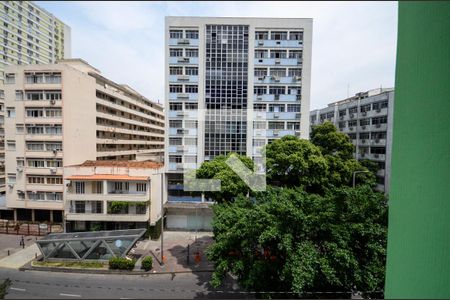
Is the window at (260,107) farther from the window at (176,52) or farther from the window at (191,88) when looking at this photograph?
the window at (176,52)

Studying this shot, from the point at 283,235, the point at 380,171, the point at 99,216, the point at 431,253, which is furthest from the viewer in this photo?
the point at 380,171

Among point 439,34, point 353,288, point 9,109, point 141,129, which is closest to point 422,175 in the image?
point 439,34

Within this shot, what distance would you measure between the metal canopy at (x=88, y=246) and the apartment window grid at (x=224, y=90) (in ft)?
33.2

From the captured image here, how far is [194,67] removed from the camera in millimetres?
21578

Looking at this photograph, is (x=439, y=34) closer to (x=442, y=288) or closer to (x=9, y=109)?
(x=442, y=288)

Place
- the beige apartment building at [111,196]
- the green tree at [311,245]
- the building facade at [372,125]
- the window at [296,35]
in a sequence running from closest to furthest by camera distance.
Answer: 1. the green tree at [311,245]
2. the beige apartment building at [111,196]
3. the window at [296,35]
4. the building facade at [372,125]

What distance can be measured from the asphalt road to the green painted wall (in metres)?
9.54

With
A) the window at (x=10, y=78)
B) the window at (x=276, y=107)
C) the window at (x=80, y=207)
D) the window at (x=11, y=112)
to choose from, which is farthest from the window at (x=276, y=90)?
the window at (x=11, y=112)

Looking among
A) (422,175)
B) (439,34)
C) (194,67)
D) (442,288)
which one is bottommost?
(442,288)

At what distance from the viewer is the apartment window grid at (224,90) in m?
21.6

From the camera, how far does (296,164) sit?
654 inches

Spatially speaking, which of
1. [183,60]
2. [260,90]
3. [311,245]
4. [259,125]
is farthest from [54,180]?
[311,245]

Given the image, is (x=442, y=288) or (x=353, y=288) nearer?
(x=442, y=288)

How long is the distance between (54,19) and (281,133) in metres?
44.6
